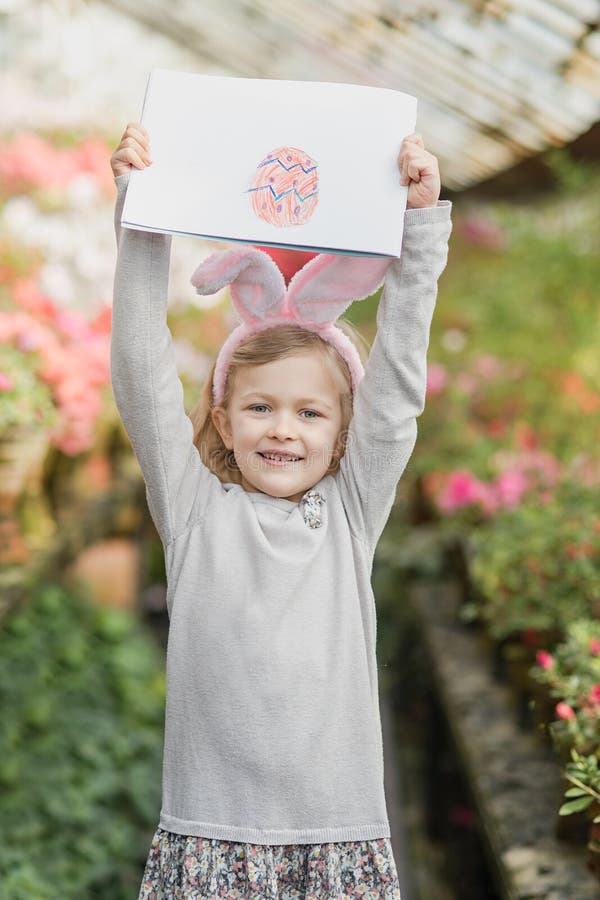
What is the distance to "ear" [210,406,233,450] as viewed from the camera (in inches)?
59.8

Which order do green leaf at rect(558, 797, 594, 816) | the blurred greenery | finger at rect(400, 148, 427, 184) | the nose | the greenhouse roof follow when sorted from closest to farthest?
1. finger at rect(400, 148, 427, 184)
2. the nose
3. green leaf at rect(558, 797, 594, 816)
4. the blurred greenery
5. the greenhouse roof

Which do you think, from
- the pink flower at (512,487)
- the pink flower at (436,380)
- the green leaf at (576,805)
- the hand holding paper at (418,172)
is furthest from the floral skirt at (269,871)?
the pink flower at (436,380)

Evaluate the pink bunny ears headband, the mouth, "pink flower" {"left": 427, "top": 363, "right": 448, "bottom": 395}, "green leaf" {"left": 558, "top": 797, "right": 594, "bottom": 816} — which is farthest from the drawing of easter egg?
"pink flower" {"left": 427, "top": 363, "right": 448, "bottom": 395}

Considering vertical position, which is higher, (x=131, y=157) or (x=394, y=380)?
(x=131, y=157)

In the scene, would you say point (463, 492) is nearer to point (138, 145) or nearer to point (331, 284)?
point (331, 284)

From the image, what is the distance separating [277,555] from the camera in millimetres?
1396

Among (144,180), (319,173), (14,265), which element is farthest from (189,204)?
(14,265)

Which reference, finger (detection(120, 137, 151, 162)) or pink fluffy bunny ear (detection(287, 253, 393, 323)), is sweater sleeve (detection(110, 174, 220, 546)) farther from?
pink fluffy bunny ear (detection(287, 253, 393, 323))

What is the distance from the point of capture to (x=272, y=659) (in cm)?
137

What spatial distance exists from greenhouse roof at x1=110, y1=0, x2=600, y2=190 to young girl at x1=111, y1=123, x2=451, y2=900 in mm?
1829

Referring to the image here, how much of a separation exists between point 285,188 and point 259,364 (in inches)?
9.8

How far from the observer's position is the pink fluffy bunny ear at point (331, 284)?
143 centimetres

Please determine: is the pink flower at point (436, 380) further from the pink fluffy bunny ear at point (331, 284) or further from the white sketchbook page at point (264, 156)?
the white sketchbook page at point (264, 156)

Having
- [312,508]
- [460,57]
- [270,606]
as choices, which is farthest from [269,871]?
[460,57]
